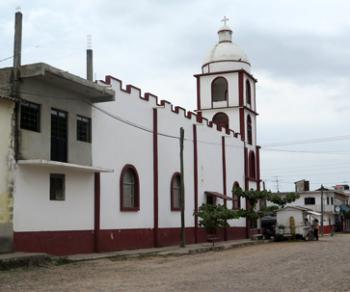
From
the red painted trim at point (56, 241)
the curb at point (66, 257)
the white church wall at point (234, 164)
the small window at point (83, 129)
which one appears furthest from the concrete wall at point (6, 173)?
the white church wall at point (234, 164)

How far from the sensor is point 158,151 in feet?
95.6

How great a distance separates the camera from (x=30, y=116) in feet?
67.8

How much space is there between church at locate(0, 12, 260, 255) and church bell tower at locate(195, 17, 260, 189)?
4838mm

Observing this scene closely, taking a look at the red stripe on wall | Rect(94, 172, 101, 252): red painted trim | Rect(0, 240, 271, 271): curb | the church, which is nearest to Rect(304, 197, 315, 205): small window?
the church

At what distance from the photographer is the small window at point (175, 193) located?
99.9ft

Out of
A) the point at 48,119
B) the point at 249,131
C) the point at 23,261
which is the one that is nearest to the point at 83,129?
the point at 48,119

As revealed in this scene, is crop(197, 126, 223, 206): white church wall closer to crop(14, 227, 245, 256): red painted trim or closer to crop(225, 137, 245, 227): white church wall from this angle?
crop(225, 137, 245, 227): white church wall

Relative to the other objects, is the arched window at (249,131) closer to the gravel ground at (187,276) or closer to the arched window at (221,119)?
the arched window at (221,119)

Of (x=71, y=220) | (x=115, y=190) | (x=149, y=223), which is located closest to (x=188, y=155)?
(x=149, y=223)

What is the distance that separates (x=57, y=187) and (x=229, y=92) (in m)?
22.1

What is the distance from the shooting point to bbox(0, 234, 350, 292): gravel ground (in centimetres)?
1321

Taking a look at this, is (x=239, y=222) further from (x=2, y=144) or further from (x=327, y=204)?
(x=327, y=204)

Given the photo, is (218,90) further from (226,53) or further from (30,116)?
(30,116)

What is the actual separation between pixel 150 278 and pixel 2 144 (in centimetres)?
751
